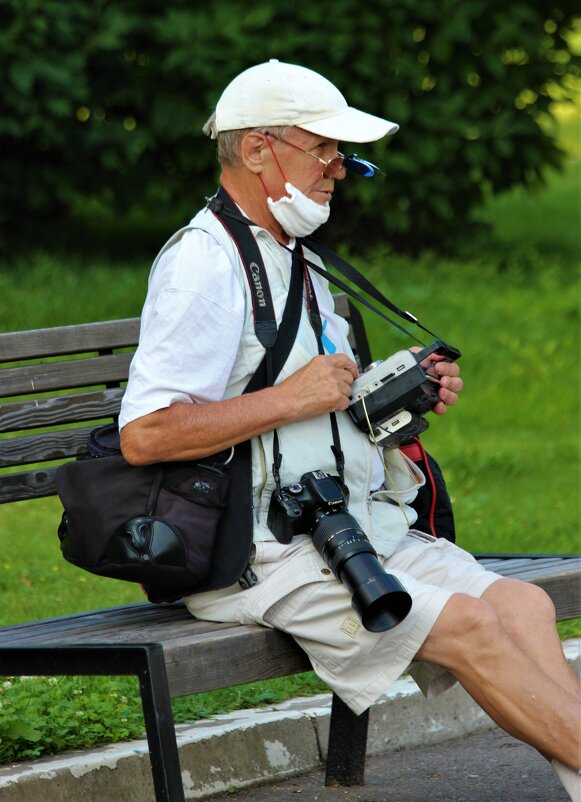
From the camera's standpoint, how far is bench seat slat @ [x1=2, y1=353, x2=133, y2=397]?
3.66 meters

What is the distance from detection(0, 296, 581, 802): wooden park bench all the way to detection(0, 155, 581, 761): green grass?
1.44 ft

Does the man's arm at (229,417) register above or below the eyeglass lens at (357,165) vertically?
below

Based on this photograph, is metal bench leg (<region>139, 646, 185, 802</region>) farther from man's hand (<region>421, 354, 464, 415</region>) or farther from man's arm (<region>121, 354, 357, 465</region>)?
man's hand (<region>421, 354, 464, 415</region>)

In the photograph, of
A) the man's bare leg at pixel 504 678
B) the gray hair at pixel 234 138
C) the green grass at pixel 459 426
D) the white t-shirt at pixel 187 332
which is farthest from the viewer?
the green grass at pixel 459 426

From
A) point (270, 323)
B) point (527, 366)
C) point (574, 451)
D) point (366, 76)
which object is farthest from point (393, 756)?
point (366, 76)

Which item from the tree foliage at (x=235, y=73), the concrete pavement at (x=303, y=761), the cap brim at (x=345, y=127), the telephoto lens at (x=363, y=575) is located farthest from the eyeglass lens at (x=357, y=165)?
the tree foliage at (x=235, y=73)

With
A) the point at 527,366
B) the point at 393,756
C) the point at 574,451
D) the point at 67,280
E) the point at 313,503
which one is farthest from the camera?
the point at 67,280

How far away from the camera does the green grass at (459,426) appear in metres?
3.96

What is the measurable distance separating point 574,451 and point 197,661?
14.4ft

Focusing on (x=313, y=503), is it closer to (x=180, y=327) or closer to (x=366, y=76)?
(x=180, y=327)

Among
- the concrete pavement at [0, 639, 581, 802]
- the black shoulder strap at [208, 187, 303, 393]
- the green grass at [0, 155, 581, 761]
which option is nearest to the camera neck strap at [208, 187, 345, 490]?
the black shoulder strap at [208, 187, 303, 393]

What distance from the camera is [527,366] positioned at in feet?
26.8

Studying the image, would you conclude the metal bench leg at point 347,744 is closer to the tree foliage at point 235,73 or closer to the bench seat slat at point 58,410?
the bench seat slat at point 58,410

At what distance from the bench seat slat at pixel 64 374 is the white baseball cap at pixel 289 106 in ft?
2.70
